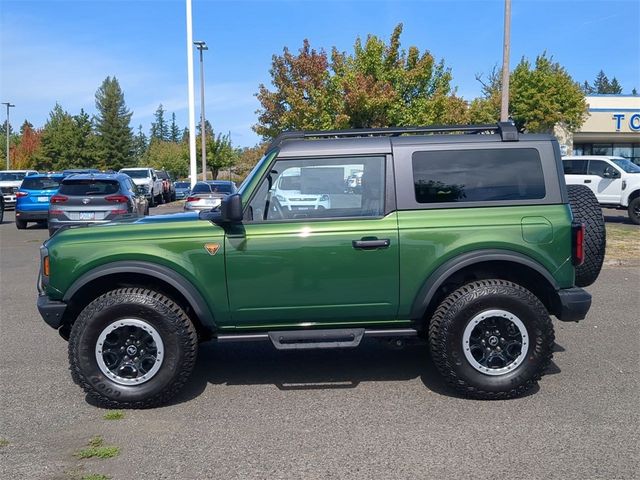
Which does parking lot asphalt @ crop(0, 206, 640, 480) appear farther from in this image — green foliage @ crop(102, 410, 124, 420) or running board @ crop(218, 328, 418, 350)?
running board @ crop(218, 328, 418, 350)

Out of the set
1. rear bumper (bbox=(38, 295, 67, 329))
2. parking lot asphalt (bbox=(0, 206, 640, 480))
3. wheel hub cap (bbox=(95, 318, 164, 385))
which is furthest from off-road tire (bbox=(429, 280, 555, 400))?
rear bumper (bbox=(38, 295, 67, 329))

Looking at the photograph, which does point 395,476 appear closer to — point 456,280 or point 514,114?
point 456,280

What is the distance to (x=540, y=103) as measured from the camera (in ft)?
120

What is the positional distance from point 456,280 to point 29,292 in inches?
275

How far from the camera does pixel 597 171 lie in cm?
1873

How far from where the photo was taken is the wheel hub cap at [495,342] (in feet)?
16.2

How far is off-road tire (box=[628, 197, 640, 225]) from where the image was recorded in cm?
1753

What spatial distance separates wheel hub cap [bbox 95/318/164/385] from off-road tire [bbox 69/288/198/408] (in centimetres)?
3

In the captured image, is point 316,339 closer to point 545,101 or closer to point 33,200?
point 33,200

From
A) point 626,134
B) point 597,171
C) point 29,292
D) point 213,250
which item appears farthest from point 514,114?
point 213,250

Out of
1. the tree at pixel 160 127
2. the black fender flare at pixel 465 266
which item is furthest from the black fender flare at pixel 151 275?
the tree at pixel 160 127

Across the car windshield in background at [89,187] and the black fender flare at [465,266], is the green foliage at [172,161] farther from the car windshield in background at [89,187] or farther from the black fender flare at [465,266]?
the black fender flare at [465,266]

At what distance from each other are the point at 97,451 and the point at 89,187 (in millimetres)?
11125

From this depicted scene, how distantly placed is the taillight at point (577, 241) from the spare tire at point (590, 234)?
419 millimetres
